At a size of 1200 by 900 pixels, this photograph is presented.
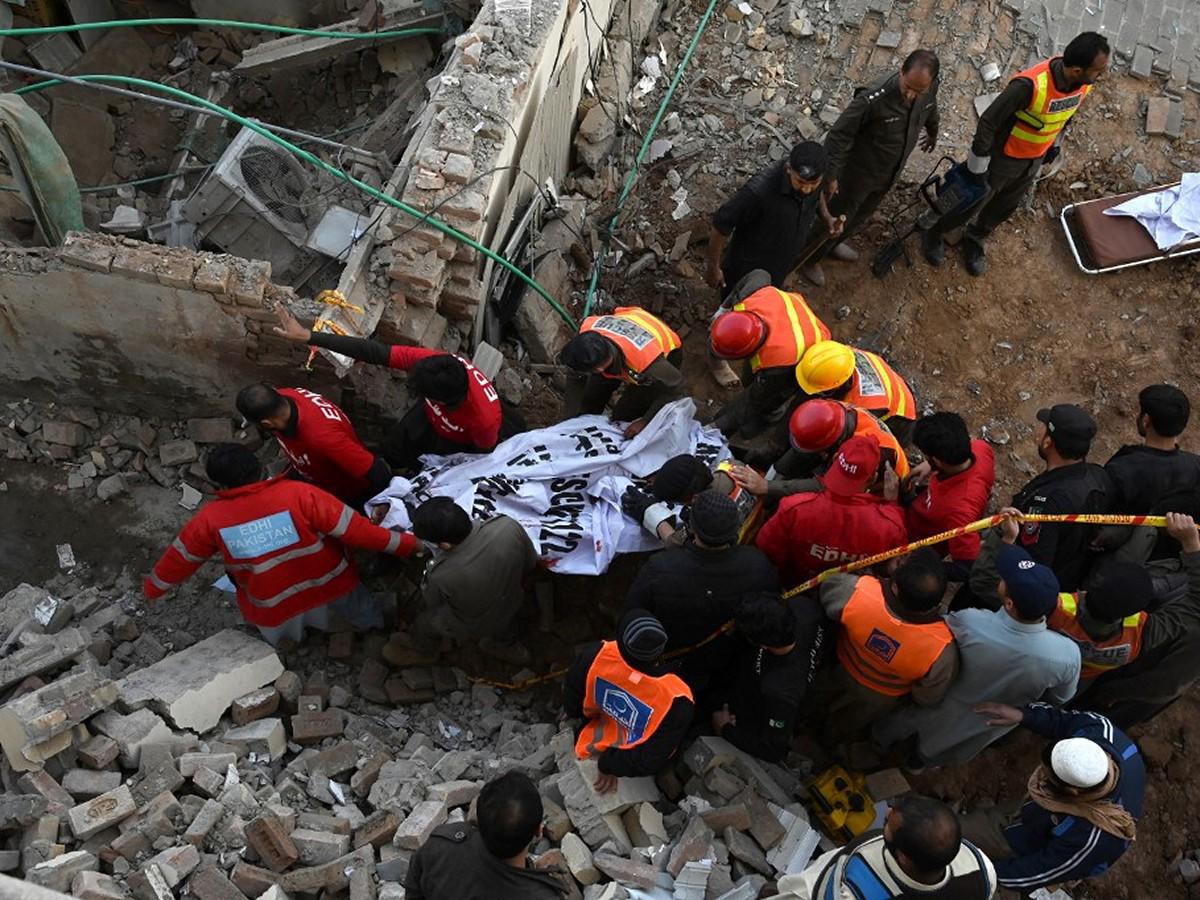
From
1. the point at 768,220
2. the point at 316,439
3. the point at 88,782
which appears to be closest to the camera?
the point at 88,782

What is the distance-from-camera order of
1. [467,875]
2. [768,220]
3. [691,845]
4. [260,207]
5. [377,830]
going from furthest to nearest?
[260,207] < [768,220] < [377,830] < [691,845] < [467,875]

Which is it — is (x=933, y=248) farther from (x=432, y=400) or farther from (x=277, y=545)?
(x=277, y=545)

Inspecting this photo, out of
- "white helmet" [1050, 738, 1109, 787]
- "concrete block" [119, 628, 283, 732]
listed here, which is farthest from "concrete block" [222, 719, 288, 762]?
"white helmet" [1050, 738, 1109, 787]

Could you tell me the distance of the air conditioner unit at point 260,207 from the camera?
6.12 meters

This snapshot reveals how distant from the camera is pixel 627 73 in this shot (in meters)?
7.62

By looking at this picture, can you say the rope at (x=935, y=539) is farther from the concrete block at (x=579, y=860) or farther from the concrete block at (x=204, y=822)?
the concrete block at (x=204, y=822)

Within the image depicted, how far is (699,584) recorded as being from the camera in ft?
13.5

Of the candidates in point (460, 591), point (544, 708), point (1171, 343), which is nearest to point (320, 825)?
point (460, 591)

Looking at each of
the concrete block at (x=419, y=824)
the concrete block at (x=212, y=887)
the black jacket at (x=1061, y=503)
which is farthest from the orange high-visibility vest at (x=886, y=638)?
the concrete block at (x=212, y=887)

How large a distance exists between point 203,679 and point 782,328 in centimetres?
335

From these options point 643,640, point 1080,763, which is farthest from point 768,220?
point 1080,763

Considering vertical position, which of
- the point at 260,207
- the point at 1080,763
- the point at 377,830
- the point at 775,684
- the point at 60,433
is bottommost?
the point at 377,830

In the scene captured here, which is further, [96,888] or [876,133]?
[876,133]

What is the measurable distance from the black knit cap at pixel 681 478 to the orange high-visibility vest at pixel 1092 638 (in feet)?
5.43
